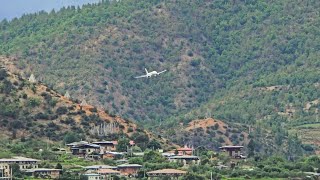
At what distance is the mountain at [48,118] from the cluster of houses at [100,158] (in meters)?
4.09

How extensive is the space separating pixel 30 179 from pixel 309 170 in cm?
3368

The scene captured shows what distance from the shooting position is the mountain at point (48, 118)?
6742 inches

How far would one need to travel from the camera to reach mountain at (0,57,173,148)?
17125 cm

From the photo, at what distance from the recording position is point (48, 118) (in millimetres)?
175000

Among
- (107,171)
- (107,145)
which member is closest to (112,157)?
(107,145)

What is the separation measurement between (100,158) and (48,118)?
39.6 ft

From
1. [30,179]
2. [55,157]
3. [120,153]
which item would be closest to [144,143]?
[120,153]

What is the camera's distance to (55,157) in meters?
158

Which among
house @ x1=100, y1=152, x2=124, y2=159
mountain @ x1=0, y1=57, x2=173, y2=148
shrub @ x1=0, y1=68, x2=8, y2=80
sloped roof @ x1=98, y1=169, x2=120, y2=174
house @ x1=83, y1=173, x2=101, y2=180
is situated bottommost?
house @ x1=83, y1=173, x2=101, y2=180

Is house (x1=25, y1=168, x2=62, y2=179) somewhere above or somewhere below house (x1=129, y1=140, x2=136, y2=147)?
below

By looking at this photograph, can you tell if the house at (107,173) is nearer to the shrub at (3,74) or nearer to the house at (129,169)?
the house at (129,169)

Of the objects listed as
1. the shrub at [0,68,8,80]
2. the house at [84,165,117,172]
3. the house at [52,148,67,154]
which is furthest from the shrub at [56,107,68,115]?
the house at [84,165,117,172]

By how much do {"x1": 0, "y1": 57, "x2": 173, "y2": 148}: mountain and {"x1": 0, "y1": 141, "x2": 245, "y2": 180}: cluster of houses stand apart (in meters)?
4.09

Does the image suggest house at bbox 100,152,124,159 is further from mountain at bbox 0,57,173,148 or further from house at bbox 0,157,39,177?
house at bbox 0,157,39,177
